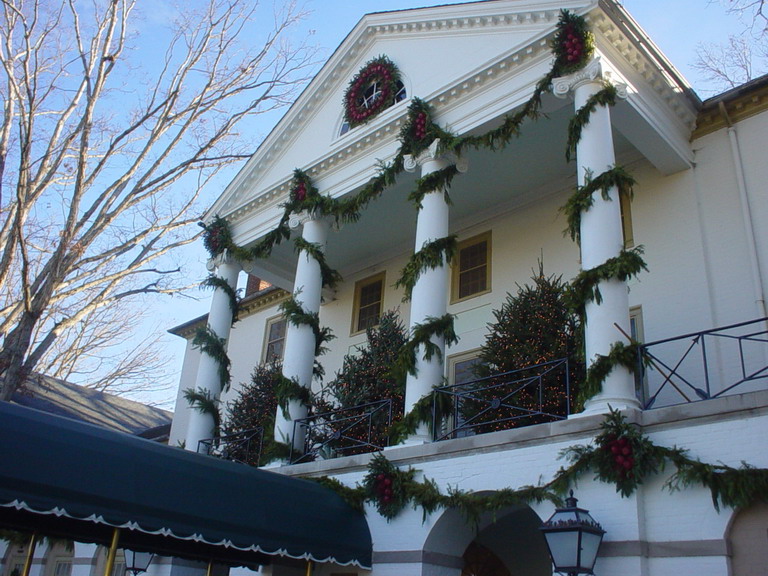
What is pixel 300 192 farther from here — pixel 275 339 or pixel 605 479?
A: pixel 605 479

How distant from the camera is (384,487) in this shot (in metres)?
11.4

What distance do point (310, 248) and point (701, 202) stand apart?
752 cm

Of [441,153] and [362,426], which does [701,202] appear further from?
[362,426]

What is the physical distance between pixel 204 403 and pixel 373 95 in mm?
7463

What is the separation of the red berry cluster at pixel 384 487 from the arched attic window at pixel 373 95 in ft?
25.7

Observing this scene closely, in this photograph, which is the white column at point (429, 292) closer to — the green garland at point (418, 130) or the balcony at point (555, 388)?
the green garland at point (418, 130)

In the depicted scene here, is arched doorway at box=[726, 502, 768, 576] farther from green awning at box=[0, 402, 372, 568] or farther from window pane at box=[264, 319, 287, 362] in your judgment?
window pane at box=[264, 319, 287, 362]

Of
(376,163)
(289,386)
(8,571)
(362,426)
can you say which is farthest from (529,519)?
(8,571)

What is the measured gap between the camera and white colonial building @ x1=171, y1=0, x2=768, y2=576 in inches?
345

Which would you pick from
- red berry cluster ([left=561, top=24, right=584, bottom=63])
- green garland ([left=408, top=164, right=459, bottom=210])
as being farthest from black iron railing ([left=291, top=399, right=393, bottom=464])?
red berry cluster ([left=561, top=24, right=584, bottom=63])

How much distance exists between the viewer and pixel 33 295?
57.0 ft

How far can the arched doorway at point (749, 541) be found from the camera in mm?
7840

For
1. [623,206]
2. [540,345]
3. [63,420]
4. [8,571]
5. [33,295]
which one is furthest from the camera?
[8,571]

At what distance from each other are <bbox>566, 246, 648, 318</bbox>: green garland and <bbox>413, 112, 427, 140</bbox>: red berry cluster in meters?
4.79
